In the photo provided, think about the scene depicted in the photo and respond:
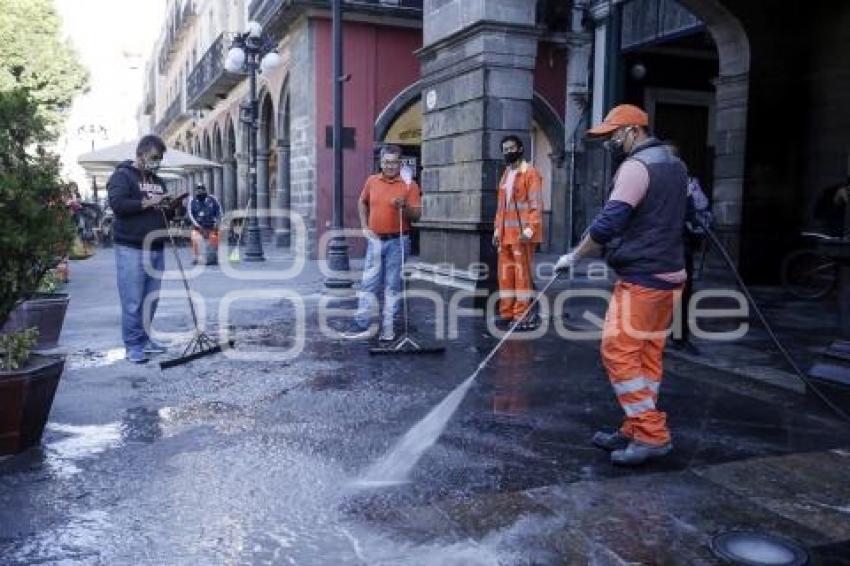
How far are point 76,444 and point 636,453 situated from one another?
123 inches

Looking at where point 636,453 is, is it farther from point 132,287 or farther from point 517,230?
point 132,287

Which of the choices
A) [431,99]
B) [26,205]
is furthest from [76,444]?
[431,99]

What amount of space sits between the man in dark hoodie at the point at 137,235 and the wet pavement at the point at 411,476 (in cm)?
38

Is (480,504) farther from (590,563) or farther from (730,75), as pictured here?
(730,75)

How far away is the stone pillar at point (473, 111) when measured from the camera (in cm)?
980

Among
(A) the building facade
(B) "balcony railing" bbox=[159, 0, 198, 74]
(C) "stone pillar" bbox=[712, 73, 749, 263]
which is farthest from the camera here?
(B) "balcony railing" bbox=[159, 0, 198, 74]

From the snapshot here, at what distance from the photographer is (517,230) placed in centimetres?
796

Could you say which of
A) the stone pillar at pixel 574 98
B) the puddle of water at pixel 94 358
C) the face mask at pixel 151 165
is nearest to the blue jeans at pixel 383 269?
the face mask at pixel 151 165

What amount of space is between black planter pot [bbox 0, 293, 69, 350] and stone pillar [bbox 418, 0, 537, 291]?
198 inches

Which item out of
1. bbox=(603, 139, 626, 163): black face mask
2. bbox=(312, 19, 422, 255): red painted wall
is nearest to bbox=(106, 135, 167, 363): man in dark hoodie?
bbox=(603, 139, 626, 163): black face mask

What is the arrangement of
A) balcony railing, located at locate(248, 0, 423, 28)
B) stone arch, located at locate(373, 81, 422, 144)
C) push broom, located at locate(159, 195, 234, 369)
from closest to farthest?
push broom, located at locate(159, 195, 234, 369) < balcony railing, located at locate(248, 0, 423, 28) < stone arch, located at locate(373, 81, 422, 144)

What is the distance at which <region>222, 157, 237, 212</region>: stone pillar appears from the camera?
28859mm

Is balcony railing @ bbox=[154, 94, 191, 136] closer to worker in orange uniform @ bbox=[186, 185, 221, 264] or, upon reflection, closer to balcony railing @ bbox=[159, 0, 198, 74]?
balcony railing @ bbox=[159, 0, 198, 74]

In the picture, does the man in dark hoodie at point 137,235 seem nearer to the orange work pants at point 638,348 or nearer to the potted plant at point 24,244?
the potted plant at point 24,244
